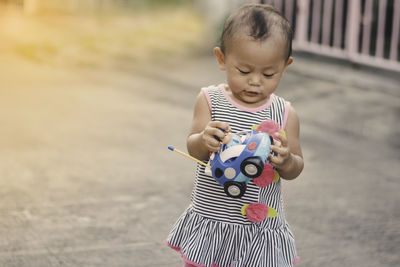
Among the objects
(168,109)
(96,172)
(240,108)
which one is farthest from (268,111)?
(168,109)

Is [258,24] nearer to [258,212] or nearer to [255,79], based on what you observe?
[255,79]

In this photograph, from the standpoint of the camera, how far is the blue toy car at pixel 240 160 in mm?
2857

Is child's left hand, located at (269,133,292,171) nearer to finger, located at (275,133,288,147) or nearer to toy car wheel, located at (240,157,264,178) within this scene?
finger, located at (275,133,288,147)

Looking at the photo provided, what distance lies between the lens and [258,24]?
9.72 ft

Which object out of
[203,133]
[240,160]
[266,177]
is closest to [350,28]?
[266,177]

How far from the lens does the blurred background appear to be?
4.71 meters

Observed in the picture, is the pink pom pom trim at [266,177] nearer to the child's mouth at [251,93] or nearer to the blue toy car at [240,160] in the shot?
the blue toy car at [240,160]

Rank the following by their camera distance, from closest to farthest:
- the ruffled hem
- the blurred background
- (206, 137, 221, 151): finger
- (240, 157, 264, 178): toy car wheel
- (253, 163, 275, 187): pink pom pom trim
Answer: (240, 157, 264, 178): toy car wheel, (206, 137, 221, 151): finger, (253, 163, 275, 187): pink pom pom trim, the ruffled hem, the blurred background

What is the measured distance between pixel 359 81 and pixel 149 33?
4.18 m

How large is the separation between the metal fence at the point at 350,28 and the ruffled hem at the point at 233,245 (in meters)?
6.44

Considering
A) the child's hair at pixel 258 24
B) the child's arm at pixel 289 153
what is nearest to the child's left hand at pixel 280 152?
the child's arm at pixel 289 153

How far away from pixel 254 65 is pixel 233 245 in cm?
76

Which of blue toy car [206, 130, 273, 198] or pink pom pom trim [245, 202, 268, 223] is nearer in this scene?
blue toy car [206, 130, 273, 198]

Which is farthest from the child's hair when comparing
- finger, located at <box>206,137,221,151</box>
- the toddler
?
finger, located at <box>206,137,221,151</box>
